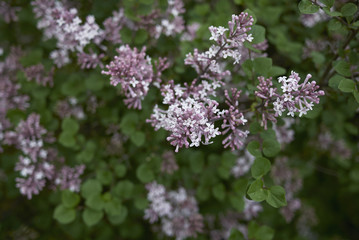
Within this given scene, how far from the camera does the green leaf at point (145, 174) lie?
2043 mm

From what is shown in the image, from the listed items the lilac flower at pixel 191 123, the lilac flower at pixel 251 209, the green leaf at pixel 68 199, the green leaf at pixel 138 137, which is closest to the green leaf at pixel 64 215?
the green leaf at pixel 68 199

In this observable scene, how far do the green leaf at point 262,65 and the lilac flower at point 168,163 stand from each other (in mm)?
912

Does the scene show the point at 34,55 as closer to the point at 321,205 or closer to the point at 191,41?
the point at 191,41

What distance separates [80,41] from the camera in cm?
188

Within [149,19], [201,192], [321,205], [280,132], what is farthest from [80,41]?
[321,205]

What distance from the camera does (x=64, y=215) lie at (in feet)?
6.46

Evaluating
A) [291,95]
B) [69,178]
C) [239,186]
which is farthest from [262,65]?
[69,178]

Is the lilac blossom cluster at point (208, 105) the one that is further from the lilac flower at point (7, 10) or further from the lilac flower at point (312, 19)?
the lilac flower at point (7, 10)

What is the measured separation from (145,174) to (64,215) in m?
0.57

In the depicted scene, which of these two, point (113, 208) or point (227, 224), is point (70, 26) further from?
point (227, 224)

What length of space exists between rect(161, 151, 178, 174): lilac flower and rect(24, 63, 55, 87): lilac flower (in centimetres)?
102

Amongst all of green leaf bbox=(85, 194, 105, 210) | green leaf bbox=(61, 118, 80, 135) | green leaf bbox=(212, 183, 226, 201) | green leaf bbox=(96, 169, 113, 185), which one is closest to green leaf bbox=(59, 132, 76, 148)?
green leaf bbox=(61, 118, 80, 135)

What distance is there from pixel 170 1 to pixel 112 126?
1074 mm

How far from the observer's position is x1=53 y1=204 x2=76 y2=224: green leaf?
1941 mm
